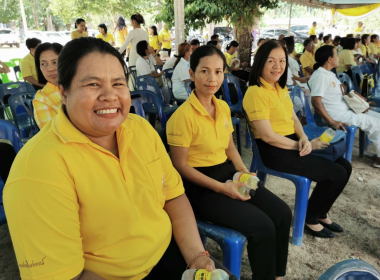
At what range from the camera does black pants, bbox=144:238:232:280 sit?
127 cm

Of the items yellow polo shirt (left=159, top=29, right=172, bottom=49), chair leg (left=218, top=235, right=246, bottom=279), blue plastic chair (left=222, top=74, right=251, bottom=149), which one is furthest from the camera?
yellow polo shirt (left=159, top=29, right=172, bottom=49)

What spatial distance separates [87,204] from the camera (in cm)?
100

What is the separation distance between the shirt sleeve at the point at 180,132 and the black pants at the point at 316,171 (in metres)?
0.91

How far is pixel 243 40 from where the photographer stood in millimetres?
8195

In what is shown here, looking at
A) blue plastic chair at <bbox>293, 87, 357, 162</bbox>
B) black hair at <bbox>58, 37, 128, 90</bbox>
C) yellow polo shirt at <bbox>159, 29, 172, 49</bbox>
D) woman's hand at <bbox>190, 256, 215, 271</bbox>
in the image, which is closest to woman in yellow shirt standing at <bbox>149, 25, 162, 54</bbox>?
yellow polo shirt at <bbox>159, 29, 172, 49</bbox>

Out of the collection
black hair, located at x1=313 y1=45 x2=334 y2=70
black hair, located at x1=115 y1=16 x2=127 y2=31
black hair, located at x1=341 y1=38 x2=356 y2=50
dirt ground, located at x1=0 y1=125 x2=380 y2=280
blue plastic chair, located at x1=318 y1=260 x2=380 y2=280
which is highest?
black hair, located at x1=115 y1=16 x2=127 y2=31

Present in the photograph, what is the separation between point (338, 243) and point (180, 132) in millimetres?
1556

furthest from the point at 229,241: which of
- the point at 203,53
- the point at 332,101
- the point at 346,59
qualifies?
the point at 346,59

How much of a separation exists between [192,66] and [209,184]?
83cm

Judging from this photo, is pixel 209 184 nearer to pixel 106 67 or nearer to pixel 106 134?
pixel 106 134

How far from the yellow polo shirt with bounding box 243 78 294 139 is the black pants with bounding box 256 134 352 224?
0.21 meters

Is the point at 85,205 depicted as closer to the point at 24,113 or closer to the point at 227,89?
the point at 24,113

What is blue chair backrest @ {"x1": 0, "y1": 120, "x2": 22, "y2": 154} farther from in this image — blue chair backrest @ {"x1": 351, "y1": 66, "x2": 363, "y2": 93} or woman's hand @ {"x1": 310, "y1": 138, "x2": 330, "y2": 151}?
blue chair backrest @ {"x1": 351, "y1": 66, "x2": 363, "y2": 93}

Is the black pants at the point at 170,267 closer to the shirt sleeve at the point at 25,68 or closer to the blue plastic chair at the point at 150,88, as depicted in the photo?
the blue plastic chair at the point at 150,88
